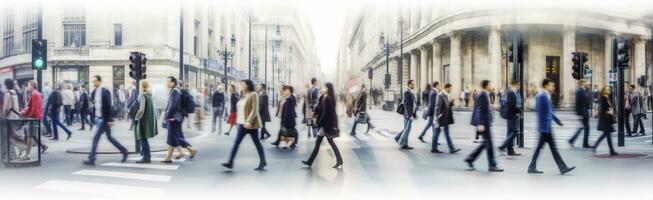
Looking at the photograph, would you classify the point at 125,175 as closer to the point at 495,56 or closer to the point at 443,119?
the point at 443,119

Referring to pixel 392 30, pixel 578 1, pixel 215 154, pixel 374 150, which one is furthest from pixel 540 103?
pixel 392 30

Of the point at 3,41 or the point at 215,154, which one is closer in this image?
the point at 215,154

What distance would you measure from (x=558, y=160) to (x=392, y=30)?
5311 cm

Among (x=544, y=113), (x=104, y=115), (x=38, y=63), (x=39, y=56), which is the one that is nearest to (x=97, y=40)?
(x=39, y=56)

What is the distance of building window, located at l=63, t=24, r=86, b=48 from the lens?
33287mm

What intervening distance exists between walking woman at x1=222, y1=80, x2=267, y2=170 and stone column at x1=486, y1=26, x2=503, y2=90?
94.1 ft

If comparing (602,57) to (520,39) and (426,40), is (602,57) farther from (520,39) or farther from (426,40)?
(520,39)

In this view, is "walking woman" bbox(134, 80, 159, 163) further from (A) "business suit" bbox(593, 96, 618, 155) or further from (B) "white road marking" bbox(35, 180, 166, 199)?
(A) "business suit" bbox(593, 96, 618, 155)

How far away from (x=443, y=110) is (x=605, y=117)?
328 cm

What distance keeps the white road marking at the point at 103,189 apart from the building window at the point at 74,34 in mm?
28379

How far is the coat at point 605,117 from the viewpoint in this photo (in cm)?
1129

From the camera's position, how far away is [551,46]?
122ft

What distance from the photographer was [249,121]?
883 centimetres

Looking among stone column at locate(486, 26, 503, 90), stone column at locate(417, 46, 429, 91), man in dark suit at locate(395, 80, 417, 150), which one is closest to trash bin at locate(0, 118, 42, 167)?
man in dark suit at locate(395, 80, 417, 150)
